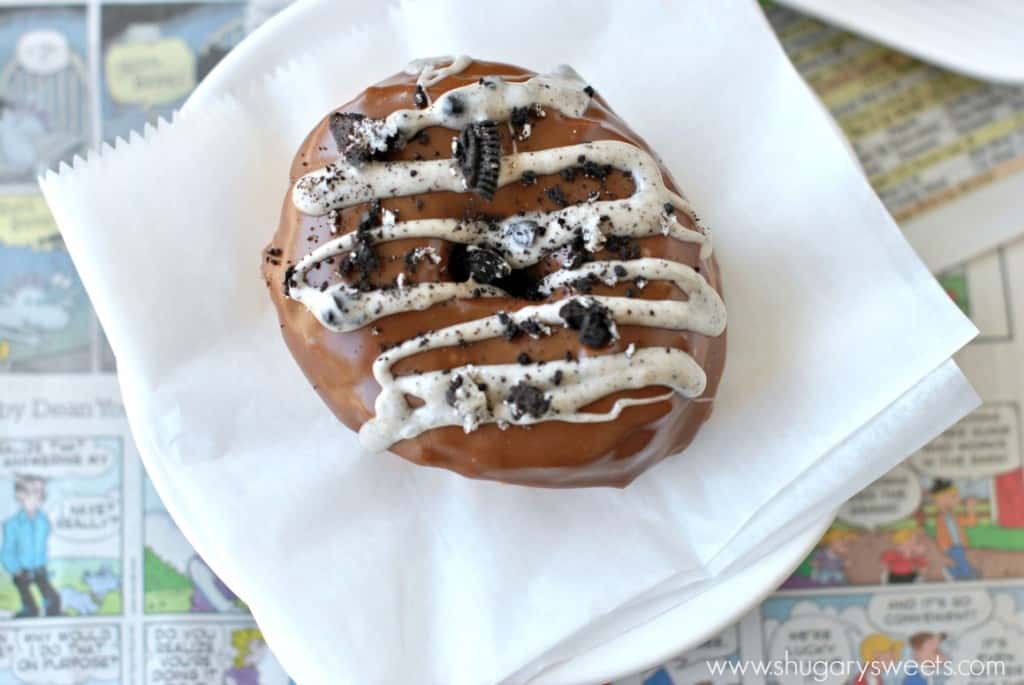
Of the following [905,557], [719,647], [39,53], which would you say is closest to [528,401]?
[719,647]

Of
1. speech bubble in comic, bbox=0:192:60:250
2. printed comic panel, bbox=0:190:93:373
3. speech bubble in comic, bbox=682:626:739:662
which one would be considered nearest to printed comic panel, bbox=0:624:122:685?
printed comic panel, bbox=0:190:93:373

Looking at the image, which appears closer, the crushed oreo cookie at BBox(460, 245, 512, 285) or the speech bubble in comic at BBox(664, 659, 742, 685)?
the crushed oreo cookie at BBox(460, 245, 512, 285)

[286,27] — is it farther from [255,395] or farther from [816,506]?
[816,506]

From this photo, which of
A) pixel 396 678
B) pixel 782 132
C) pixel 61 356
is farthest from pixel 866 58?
pixel 61 356

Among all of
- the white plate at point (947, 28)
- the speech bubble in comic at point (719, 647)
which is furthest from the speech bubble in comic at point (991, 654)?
the white plate at point (947, 28)

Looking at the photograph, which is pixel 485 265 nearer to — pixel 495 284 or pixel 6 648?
pixel 495 284

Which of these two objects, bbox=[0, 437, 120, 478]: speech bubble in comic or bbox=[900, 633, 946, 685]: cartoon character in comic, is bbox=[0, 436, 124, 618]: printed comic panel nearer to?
bbox=[0, 437, 120, 478]: speech bubble in comic
